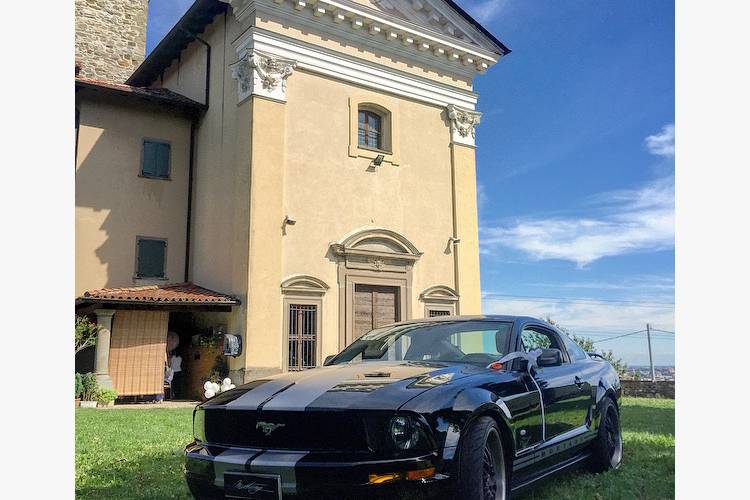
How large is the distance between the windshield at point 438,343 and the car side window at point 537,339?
0.12 m

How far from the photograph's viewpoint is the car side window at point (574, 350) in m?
4.24

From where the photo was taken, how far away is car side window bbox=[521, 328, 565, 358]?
3.63m

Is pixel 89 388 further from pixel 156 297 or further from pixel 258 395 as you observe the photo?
pixel 258 395

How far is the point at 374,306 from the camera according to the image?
11.8 meters

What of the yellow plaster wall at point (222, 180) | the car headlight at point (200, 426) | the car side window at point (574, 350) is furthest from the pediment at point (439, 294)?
the car headlight at point (200, 426)

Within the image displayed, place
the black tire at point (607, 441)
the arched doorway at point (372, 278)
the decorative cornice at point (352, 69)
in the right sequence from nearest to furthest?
the black tire at point (607, 441) → the decorative cornice at point (352, 69) → the arched doorway at point (372, 278)

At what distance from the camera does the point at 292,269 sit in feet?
35.4

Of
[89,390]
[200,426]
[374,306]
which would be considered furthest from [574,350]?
[374,306]

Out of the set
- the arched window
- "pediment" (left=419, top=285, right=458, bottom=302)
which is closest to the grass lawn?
"pediment" (left=419, top=285, right=458, bottom=302)

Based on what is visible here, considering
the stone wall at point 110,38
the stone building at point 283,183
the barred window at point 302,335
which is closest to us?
the stone building at point 283,183

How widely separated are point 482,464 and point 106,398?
8.18m

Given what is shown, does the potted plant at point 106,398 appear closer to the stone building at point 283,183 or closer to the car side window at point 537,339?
the stone building at point 283,183

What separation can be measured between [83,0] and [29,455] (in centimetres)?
1524

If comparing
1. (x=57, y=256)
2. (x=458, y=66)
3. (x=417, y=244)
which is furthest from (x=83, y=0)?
(x=57, y=256)
